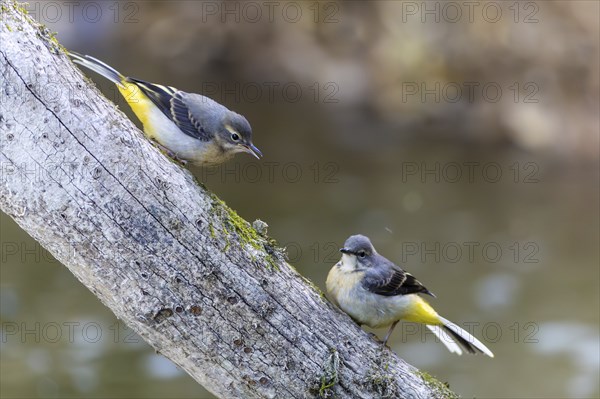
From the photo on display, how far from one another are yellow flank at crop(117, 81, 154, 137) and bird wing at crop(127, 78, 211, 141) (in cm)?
3

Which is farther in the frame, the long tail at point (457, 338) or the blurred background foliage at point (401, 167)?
the blurred background foliage at point (401, 167)

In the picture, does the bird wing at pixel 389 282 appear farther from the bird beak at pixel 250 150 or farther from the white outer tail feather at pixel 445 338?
the bird beak at pixel 250 150

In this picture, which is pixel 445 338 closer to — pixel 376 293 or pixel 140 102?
pixel 376 293

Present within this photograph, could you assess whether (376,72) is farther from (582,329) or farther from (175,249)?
(175,249)

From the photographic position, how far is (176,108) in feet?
18.3

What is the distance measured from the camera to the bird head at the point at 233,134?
565cm

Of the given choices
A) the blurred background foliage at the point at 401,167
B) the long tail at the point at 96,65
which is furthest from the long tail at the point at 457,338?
the blurred background foliage at the point at 401,167

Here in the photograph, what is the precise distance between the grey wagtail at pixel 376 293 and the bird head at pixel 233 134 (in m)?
1.02

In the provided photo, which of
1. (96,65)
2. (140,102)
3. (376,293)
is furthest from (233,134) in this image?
(376,293)

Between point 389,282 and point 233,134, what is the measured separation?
148 cm

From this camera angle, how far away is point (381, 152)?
15.3 metres

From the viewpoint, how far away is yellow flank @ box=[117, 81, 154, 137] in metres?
5.65

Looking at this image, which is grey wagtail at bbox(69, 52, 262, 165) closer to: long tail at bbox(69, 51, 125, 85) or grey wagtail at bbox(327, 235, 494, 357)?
long tail at bbox(69, 51, 125, 85)

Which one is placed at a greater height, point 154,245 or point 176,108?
point 176,108
